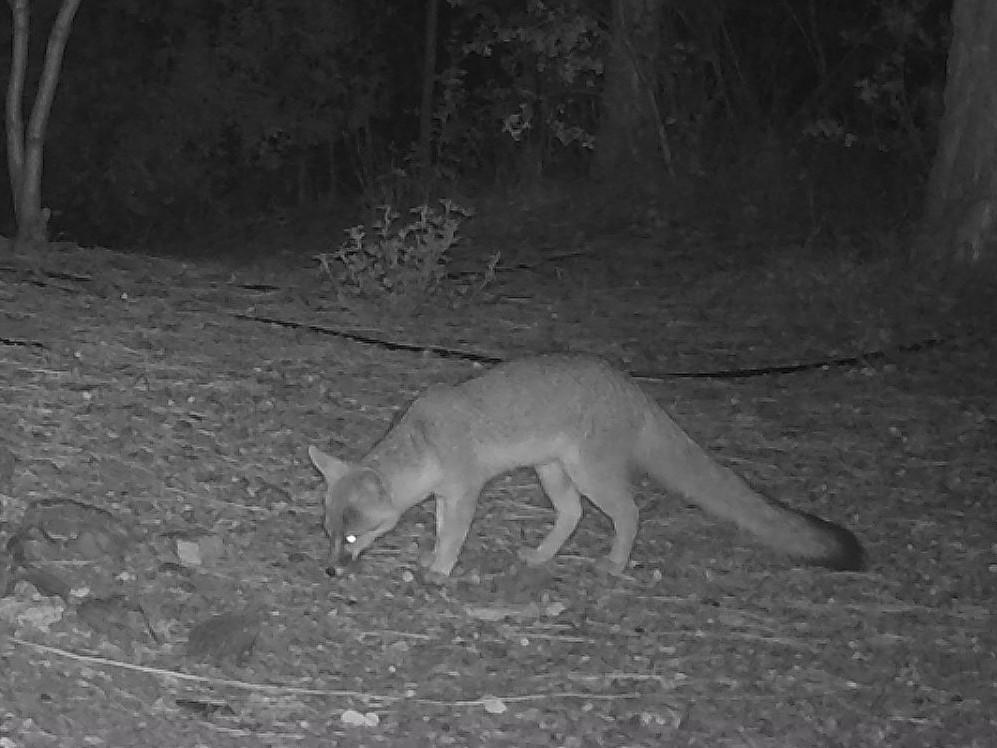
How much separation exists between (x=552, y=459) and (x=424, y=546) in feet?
2.22

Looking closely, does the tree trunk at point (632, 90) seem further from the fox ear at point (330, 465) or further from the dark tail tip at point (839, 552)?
the fox ear at point (330, 465)

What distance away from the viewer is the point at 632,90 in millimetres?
14547

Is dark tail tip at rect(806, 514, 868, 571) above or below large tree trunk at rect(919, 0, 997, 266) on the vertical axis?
below

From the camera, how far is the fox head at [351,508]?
5.55 meters

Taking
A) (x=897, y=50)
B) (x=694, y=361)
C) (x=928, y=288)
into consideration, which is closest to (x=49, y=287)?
(x=694, y=361)

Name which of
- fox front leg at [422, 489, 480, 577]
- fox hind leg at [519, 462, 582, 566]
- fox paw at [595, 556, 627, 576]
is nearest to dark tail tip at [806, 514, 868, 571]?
fox paw at [595, 556, 627, 576]

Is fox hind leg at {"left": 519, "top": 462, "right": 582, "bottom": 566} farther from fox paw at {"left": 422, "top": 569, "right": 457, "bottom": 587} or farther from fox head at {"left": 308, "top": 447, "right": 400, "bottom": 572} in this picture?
fox head at {"left": 308, "top": 447, "right": 400, "bottom": 572}

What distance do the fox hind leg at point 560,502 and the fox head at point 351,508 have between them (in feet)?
2.56

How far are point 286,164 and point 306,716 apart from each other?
22.0m

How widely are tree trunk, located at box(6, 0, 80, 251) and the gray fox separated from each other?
248 inches

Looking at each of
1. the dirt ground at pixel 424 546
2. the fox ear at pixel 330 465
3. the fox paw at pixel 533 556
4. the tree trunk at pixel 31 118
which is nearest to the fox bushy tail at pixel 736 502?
the dirt ground at pixel 424 546

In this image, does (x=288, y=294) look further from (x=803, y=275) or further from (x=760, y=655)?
(x=760, y=655)

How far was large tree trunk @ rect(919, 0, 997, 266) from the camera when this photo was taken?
10.5 metres

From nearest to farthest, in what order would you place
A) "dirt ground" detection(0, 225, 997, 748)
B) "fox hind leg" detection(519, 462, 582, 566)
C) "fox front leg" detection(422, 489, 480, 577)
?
1. "dirt ground" detection(0, 225, 997, 748)
2. "fox front leg" detection(422, 489, 480, 577)
3. "fox hind leg" detection(519, 462, 582, 566)
